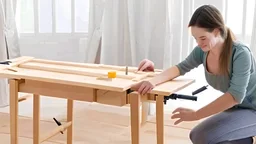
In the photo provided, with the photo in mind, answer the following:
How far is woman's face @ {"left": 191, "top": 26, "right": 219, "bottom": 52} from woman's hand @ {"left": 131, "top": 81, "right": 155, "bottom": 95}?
26 cm

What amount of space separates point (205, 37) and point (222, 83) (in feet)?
0.83

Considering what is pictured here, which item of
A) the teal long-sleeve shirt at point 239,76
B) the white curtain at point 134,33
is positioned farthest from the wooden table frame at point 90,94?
the white curtain at point 134,33

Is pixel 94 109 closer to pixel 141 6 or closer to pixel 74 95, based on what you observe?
pixel 141 6

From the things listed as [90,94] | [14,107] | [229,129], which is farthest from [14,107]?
[229,129]

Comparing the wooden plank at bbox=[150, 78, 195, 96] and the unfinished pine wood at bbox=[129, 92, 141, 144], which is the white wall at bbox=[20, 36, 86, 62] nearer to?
the wooden plank at bbox=[150, 78, 195, 96]

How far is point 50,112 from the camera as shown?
10.3ft

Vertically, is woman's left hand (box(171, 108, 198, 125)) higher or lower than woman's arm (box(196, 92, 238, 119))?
lower

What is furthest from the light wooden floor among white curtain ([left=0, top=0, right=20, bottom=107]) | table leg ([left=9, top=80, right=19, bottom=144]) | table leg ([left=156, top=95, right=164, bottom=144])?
table leg ([left=156, top=95, right=164, bottom=144])

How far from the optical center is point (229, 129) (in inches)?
62.9

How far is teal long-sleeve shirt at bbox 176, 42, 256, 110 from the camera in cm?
155

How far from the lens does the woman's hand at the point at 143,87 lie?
5.15ft

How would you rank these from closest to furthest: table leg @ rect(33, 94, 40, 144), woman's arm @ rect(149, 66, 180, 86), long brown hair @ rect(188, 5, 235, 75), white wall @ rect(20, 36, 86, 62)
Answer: long brown hair @ rect(188, 5, 235, 75), woman's arm @ rect(149, 66, 180, 86), table leg @ rect(33, 94, 40, 144), white wall @ rect(20, 36, 86, 62)

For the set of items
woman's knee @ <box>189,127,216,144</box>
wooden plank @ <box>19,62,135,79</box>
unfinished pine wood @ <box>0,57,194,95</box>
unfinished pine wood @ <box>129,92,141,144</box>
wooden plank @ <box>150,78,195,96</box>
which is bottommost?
woman's knee @ <box>189,127,216,144</box>

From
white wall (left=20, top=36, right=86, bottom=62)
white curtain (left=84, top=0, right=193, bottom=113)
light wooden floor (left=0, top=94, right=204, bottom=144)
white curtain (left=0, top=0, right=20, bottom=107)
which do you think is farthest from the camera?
white wall (left=20, top=36, right=86, bottom=62)
